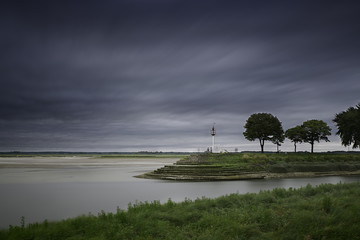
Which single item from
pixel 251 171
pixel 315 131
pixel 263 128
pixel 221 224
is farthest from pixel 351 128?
pixel 221 224

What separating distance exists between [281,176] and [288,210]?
112ft

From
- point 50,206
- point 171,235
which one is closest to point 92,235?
point 171,235

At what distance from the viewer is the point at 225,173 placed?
134ft

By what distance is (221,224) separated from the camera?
10234 mm

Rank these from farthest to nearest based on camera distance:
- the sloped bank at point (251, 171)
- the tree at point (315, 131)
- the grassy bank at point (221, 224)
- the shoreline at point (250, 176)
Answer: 1. the tree at point (315, 131)
2. the sloped bank at point (251, 171)
3. the shoreline at point (250, 176)
4. the grassy bank at point (221, 224)

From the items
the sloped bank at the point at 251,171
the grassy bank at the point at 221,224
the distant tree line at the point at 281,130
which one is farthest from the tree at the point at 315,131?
the grassy bank at the point at 221,224

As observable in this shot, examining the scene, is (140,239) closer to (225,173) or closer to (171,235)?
(171,235)

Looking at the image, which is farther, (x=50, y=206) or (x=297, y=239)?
(x=50, y=206)

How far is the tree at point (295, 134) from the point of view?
73.8 metres

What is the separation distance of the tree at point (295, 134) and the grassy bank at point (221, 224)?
66988 mm

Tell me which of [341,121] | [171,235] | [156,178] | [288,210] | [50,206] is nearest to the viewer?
[171,235]

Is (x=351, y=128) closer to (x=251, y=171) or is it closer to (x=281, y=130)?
(x=281, y=130)

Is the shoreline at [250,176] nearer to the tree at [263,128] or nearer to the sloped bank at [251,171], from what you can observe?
the sloped bank at [251,171]

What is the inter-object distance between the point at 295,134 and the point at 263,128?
962 cm
